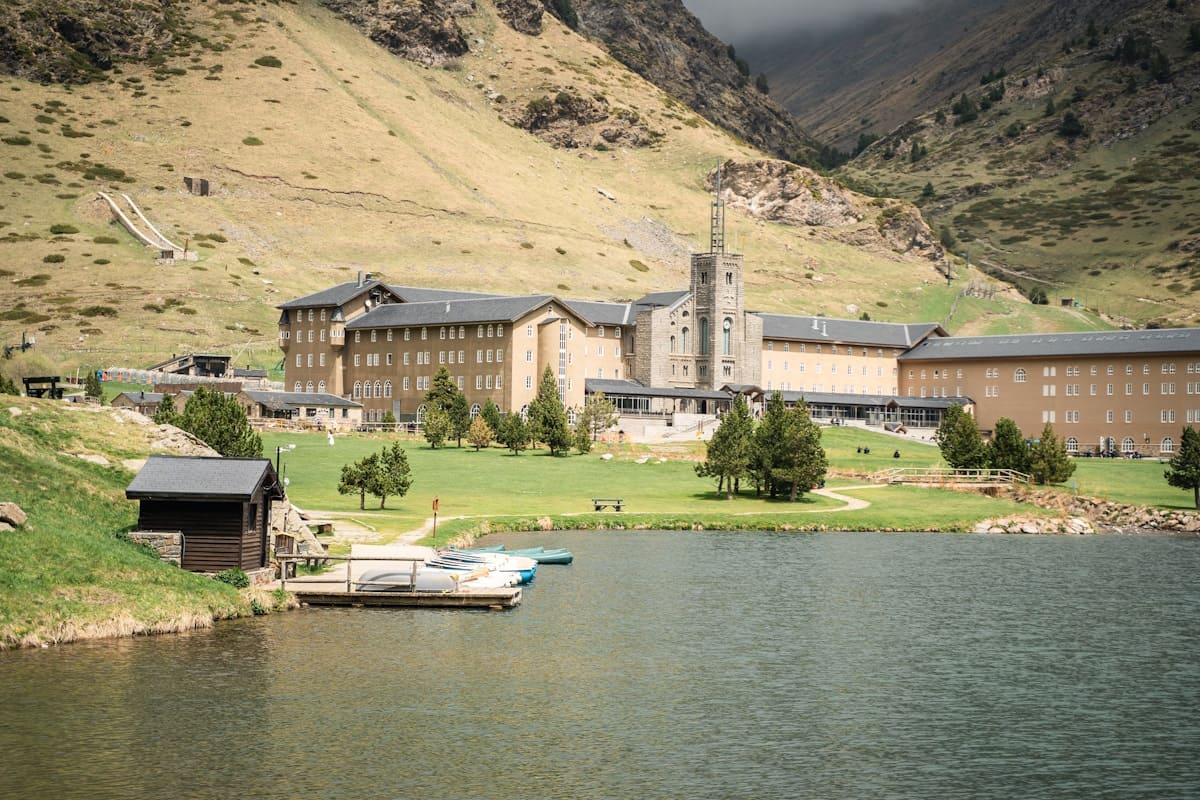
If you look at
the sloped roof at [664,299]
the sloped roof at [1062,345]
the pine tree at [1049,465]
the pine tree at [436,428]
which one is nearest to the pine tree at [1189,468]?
the pine tree at [1049,465]

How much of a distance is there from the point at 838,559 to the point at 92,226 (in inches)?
6100

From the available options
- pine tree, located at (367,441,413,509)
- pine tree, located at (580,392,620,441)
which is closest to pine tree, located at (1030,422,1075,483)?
pine tree, located at (580,392,620,441)

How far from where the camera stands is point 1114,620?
53312mm

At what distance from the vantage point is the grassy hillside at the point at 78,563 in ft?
137

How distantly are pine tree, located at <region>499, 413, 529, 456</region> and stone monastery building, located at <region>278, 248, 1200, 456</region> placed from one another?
76.4ft

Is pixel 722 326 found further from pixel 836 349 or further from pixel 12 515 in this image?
pixel 12 515

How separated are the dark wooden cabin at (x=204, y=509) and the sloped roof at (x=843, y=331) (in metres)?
125

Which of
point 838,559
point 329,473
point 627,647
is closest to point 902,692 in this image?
point 627,647

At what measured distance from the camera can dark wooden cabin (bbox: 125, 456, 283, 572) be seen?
49.4m

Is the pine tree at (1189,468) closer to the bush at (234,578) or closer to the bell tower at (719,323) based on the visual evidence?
the bell tower at (719,323)


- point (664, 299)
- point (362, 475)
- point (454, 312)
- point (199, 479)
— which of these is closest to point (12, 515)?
point (199, 479)

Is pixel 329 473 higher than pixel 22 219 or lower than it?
lower

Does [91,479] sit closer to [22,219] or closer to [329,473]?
[329,473]

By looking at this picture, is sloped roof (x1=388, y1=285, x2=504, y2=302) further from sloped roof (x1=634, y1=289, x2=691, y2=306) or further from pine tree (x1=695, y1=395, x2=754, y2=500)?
pine tree (x1=695, y1=395, x2=754, y2=500)
